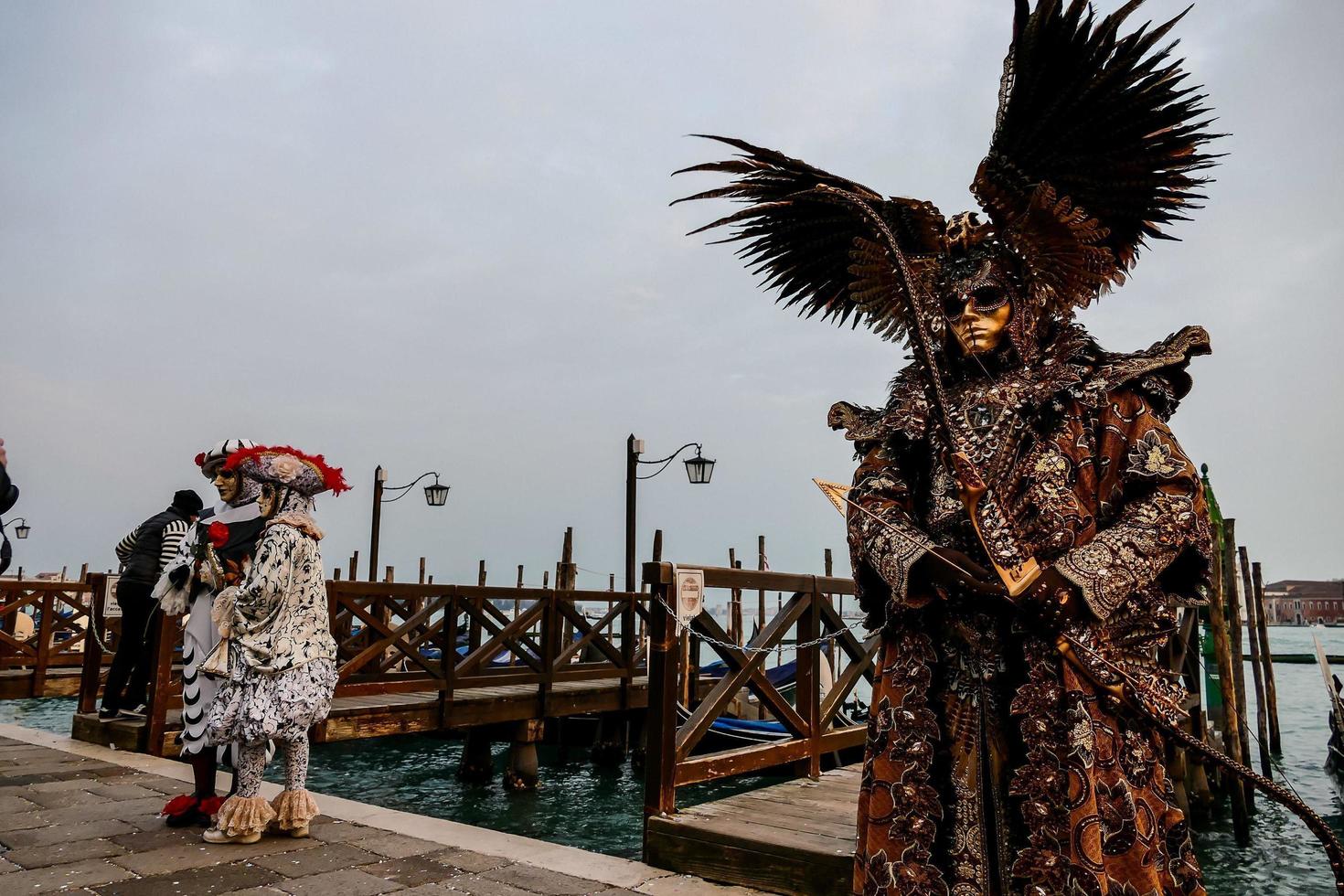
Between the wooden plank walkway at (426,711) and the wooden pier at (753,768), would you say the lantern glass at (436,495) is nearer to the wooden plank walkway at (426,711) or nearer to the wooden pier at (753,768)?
the wooden plank walkway at (426,711)

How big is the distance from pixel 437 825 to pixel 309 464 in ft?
6.63

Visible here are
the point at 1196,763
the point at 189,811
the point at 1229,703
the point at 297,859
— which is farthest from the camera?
the point at 1196,763

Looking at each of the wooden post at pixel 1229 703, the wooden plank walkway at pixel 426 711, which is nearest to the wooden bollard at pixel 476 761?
the wooden plank walkway at pixel 426 711

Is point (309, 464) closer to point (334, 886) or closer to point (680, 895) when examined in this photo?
point (334, 886)

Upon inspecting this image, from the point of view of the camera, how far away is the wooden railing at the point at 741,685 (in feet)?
13.7

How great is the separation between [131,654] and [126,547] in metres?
0.98

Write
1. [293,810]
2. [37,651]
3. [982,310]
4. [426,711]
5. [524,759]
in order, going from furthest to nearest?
[37,651], [524,759], [426,711], [293,810], [982,310]

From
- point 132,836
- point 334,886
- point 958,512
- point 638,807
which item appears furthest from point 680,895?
point 638,807

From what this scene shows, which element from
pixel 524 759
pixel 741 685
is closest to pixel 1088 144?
pixel 741 685

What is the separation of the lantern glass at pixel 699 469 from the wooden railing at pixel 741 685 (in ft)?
24.9

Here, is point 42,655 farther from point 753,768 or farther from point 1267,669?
point 1267,669

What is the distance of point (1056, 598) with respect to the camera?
76.4 inches

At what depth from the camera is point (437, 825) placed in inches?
171

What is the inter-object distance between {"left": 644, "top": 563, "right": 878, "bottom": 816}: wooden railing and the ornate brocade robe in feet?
6.57
